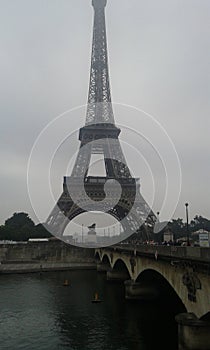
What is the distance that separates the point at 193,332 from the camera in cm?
1930

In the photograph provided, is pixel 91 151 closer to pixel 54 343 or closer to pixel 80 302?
pixel 80 302

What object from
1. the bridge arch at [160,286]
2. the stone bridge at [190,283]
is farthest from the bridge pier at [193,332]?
the bridge arch at [160,286]

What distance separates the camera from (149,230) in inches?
2608

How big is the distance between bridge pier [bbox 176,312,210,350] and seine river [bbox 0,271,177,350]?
10.7 feet

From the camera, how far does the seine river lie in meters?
23.9

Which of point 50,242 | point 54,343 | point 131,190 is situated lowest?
point 54,343

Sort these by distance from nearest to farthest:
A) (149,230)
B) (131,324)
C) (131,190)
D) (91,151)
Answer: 1. (131,324)
2. (149,230)
3. (131,190)
4. (91,151)

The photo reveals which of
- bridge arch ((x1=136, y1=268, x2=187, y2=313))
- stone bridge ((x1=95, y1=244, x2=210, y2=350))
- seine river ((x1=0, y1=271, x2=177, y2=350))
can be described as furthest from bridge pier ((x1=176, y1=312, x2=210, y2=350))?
bridge arch ((x1=136, y1=268, x2=187, y2=313))

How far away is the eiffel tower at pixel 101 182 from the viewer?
228 ft

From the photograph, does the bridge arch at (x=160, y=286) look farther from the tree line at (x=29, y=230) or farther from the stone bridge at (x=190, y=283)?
the tree line at (x=29, y=230)

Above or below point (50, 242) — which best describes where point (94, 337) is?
below

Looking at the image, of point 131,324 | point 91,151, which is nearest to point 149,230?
point 91,151

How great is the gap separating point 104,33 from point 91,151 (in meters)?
Result: 33.4

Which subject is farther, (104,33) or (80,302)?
(104,33)
